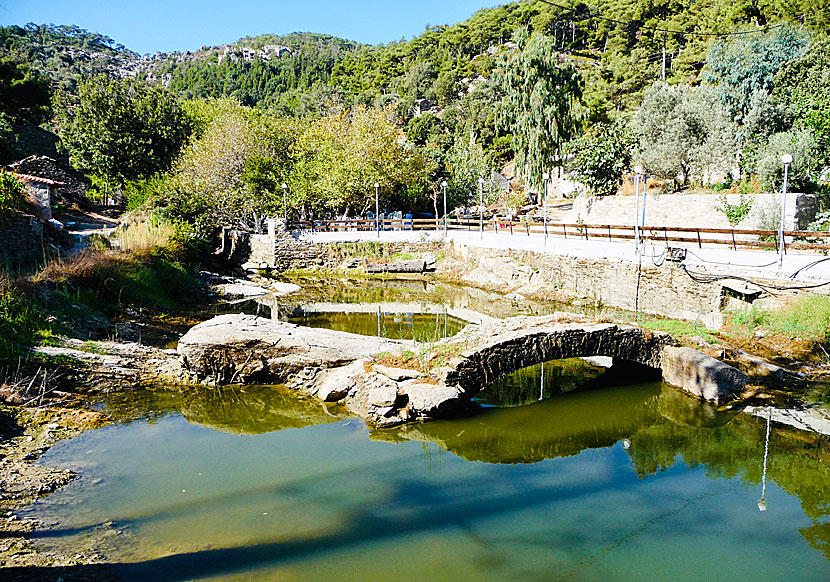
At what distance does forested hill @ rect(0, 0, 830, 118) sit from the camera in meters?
62.1

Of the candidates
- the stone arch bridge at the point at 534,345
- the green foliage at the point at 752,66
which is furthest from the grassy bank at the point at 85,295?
the green foliage at the point at 752,66

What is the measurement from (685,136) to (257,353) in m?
30.7

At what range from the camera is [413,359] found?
10195 millimetres

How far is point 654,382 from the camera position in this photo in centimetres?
1150

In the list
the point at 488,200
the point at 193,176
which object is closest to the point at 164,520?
the point at 193,176

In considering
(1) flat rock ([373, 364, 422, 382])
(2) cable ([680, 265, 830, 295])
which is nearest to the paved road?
(2) cable ([680, 265, 830, 295])

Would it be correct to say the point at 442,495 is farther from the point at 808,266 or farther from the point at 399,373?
the point at 808,266

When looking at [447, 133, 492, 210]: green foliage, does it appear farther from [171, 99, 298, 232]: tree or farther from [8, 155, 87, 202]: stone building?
[8, 155, 87, 202]: stone building

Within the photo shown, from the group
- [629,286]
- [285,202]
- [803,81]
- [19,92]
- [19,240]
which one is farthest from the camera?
[19,92]

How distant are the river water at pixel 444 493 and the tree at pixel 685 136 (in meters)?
26.0

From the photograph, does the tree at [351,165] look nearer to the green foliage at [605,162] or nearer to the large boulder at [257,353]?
the green foliage at [605,162]

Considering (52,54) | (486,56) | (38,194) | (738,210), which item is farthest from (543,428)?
(52,54)

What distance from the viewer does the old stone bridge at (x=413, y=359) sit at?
9648mm

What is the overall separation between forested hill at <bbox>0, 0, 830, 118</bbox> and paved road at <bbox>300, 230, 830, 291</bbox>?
20.1m
